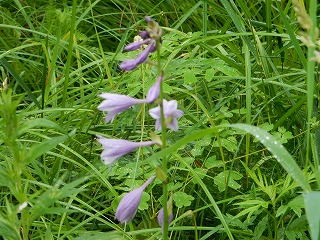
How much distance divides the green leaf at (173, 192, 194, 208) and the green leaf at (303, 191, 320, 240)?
0.99 metres

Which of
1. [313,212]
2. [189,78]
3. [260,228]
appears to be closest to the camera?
[313,212]

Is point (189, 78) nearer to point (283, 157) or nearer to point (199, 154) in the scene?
point (199, 154)

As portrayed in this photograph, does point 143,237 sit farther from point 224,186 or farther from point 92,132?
point 92,132

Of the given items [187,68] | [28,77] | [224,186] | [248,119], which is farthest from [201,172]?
[28,77]

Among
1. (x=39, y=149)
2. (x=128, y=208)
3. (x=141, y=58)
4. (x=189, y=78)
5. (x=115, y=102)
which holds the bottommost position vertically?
(x=189, y=78)

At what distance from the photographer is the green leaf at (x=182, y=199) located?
224 centimetres

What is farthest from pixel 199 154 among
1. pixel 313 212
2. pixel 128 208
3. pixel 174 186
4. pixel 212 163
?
pixel 313 212

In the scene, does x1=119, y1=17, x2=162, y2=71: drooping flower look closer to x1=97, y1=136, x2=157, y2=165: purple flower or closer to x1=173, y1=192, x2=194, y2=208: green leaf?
x1=97, y1=136, x2=157, y2=165: purple flower

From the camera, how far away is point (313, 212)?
1.20 m

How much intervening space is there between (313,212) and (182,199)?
1.09 meters

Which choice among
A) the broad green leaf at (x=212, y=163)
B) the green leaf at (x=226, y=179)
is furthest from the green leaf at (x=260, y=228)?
the broad green leaf at (x=212, y=163)

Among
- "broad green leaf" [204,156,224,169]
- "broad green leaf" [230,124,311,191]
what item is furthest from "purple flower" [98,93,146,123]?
"broad green leaf" [204,156,224,169]

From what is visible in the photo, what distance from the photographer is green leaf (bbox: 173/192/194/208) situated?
7.36ft

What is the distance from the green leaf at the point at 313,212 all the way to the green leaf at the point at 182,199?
3.25ft
